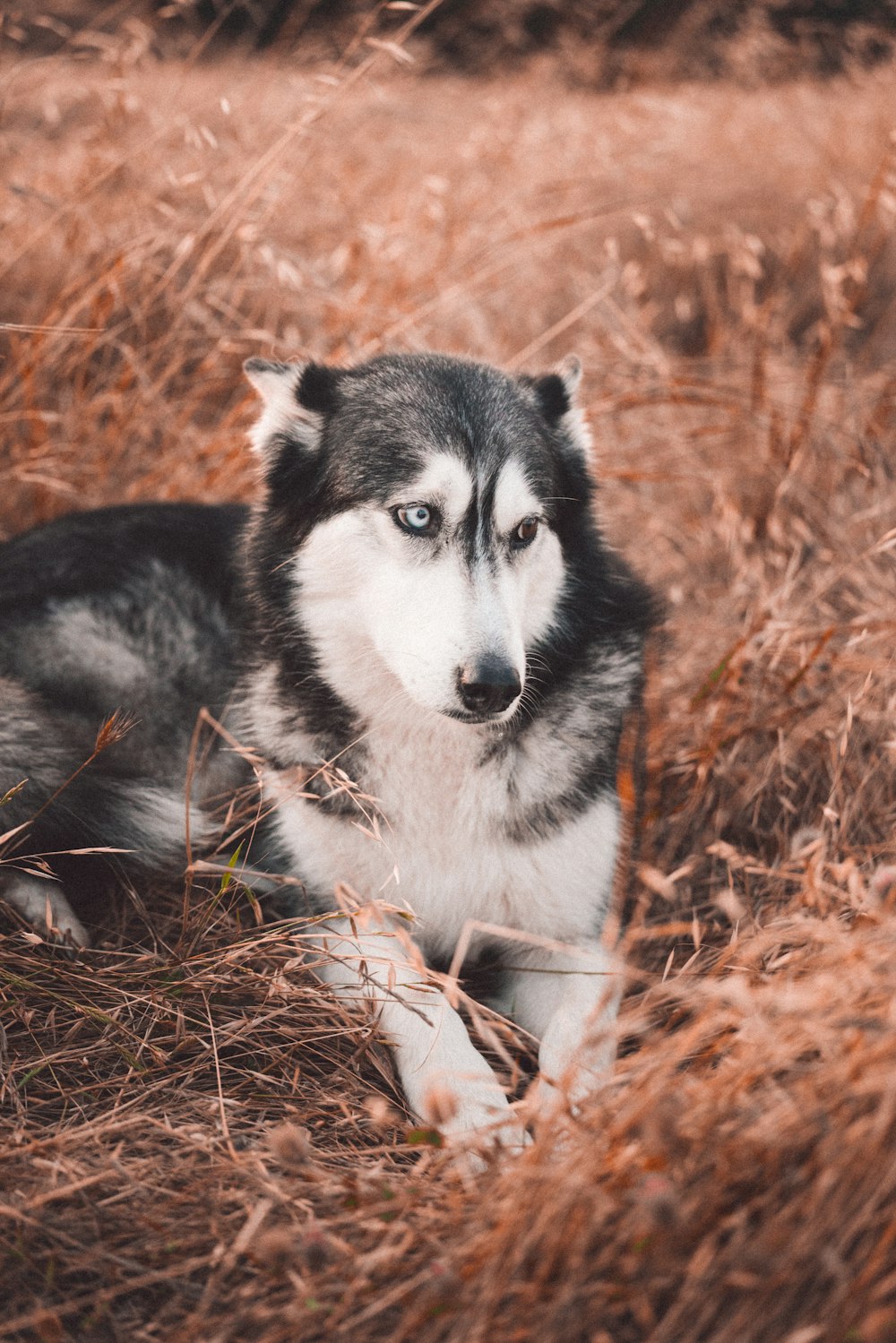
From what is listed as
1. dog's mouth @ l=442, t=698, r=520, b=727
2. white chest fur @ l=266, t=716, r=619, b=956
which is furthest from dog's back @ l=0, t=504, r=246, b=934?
dog's mouth @ l=442, t=698, r=520, b=727

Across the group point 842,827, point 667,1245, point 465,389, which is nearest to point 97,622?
point 465,389

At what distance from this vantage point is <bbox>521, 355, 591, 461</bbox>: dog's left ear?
2582 mm

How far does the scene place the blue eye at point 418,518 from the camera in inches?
87.6

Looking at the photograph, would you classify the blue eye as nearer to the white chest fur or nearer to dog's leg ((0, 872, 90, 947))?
the white chest fur

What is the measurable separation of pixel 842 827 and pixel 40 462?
259 centimetres

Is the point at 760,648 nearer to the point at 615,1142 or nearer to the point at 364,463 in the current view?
the point at 364,463

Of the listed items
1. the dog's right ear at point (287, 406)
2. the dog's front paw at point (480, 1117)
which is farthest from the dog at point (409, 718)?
the dog's front paw at point (480, 1117)

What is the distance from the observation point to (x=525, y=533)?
7.58 ft

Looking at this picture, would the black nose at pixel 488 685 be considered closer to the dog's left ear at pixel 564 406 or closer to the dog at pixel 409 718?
the dog at pixel 409 718

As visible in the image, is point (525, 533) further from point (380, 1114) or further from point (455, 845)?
point (380, 1114)

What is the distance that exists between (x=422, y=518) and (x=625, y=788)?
73cm

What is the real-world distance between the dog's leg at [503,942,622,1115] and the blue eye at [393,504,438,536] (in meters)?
0.93

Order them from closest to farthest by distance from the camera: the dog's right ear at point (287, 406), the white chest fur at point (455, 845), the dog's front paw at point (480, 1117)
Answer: the dog's front paw at point (480, 1117) → the white chest fur at point (455, 845) → the dog's right ear at point (287, 406)

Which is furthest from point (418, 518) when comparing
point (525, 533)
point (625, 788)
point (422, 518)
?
point (625, 788)
